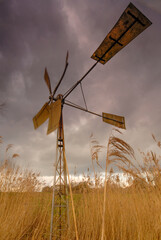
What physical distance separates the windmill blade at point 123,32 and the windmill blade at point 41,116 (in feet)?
6.36

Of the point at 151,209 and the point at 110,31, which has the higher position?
the point at 110,31

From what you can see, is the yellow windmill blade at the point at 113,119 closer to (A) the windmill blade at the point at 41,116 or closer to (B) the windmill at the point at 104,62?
(B) the windmill at the point at 104,62

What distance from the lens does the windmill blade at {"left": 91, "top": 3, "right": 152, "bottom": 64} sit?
2633 millimetres

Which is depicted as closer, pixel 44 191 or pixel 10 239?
pixel 10 239

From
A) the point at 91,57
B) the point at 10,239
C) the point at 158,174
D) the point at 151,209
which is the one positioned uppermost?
the point at 91,57

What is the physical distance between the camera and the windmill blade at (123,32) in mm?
2633

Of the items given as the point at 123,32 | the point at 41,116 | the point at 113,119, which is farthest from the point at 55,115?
the point at 123,32

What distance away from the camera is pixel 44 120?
456 cm

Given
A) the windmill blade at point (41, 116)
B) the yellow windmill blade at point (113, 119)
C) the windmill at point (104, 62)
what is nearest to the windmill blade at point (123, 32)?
the windmill at point (104, 62)

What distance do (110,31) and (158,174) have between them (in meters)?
2.64

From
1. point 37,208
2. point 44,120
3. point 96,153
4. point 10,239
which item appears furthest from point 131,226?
point 37,208

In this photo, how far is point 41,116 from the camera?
15.2 feet

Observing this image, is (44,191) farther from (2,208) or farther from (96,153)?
(96,153)

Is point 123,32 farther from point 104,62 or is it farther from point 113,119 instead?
point 113,119
